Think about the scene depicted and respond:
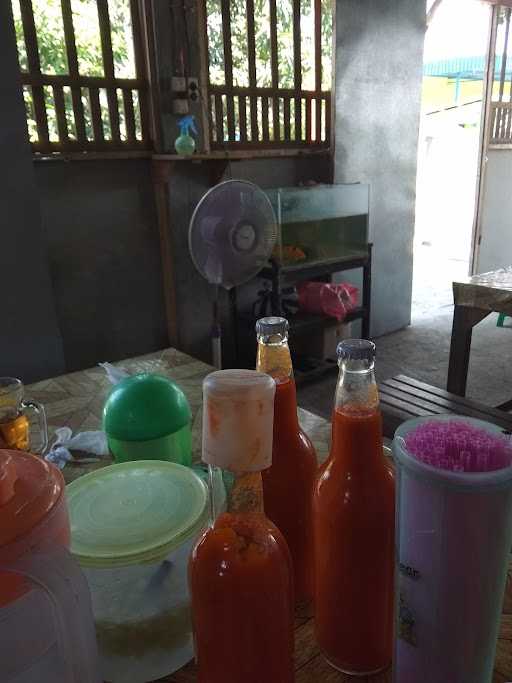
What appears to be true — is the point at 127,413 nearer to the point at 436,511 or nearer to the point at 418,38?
the point at 436,511

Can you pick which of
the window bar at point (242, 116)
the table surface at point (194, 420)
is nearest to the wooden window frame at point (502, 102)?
the window bar at point (242, 116)

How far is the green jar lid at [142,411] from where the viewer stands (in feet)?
3.09

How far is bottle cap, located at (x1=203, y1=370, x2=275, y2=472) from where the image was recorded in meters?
0.49

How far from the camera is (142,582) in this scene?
2.24ft

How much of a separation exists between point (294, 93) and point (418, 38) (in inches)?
60.1

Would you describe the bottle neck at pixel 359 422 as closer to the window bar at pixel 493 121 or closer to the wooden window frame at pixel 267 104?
the wooden window frame at pixel 267 104

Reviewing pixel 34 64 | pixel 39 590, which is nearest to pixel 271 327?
pixel 39 590

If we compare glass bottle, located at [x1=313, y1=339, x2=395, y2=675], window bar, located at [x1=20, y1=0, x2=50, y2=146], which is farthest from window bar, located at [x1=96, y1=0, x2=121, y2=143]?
glass bottle, located at [x1=313, y1=339, x2=395, y2=675]

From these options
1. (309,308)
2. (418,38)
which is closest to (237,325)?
(309,308)

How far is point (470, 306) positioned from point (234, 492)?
259cm

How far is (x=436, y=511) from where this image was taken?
1.61 feet

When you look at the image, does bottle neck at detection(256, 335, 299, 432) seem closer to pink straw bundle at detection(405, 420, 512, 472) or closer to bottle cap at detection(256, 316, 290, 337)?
bottle cap at detection(256, 316, 290, 337)

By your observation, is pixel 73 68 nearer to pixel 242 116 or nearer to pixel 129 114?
pixel 129 114

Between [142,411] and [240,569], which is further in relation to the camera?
[142,411]
